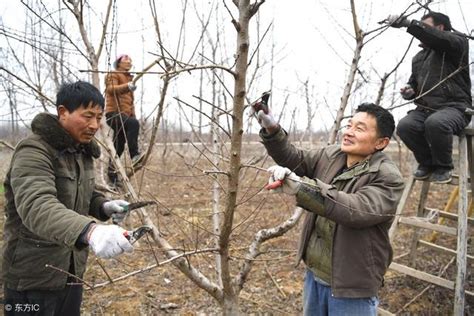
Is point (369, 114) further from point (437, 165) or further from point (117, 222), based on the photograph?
point (437, 165)

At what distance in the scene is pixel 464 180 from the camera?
286cm

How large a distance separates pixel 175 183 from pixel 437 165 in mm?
7293

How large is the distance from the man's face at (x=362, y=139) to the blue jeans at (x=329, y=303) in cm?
64

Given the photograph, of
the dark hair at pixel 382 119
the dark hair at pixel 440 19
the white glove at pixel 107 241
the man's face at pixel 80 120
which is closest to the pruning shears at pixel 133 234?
the white glove at pixel 107 241

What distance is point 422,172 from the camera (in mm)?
3037

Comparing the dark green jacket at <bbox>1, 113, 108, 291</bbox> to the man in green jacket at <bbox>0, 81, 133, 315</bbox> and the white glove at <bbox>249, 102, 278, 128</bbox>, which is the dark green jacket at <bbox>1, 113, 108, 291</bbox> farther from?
the white glove at <bbox>249, 102, 278, 128</bbox>

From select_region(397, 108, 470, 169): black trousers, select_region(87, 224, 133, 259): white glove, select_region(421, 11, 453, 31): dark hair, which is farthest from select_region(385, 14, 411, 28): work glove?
select_region(87, 224, 133, 259): white glove

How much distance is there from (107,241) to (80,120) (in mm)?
619

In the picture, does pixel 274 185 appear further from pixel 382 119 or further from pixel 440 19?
pixel 440 19

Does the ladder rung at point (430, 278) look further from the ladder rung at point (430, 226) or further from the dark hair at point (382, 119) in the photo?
the dark hair at point (382, 119)

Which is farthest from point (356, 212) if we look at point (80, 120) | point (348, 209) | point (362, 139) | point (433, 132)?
point (433, 132)

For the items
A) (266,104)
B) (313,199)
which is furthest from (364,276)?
(266,104)

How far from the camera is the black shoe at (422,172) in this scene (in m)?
3.02

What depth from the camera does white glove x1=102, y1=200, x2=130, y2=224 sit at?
1.77 m
